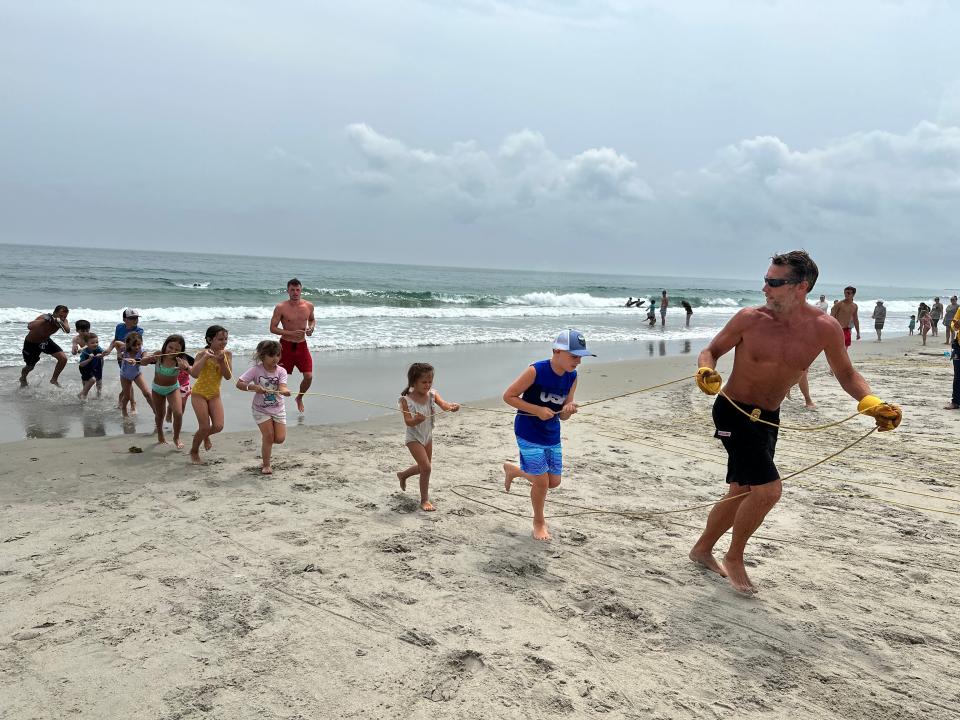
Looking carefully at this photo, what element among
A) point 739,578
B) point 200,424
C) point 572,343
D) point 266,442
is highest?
point 572,343

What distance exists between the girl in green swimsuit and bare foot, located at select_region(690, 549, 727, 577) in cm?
540

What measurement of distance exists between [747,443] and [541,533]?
1.63 m

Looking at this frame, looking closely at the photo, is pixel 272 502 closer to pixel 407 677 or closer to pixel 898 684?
pixel 407 677

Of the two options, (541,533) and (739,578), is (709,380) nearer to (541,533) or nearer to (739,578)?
(739,578)

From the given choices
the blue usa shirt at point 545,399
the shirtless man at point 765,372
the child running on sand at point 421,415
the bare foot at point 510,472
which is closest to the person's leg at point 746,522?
the shirtless man at point 765,372

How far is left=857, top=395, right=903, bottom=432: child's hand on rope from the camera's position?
3633 millimetres

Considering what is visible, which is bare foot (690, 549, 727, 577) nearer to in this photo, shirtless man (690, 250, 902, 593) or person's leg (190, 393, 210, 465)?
shirtless man (690, 250, 902, 593)

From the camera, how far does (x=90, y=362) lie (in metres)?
9.37

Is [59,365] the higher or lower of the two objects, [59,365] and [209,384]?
the lower

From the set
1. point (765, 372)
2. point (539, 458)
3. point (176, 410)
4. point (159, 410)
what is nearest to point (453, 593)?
point (539, 458)

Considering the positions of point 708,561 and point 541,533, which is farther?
point 541,533

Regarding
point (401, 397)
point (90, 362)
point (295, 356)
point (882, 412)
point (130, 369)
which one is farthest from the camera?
point (295, 356)

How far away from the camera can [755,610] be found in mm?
3914

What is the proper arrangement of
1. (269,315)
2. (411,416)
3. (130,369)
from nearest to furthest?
(411,416), (130,369), (269,315)
